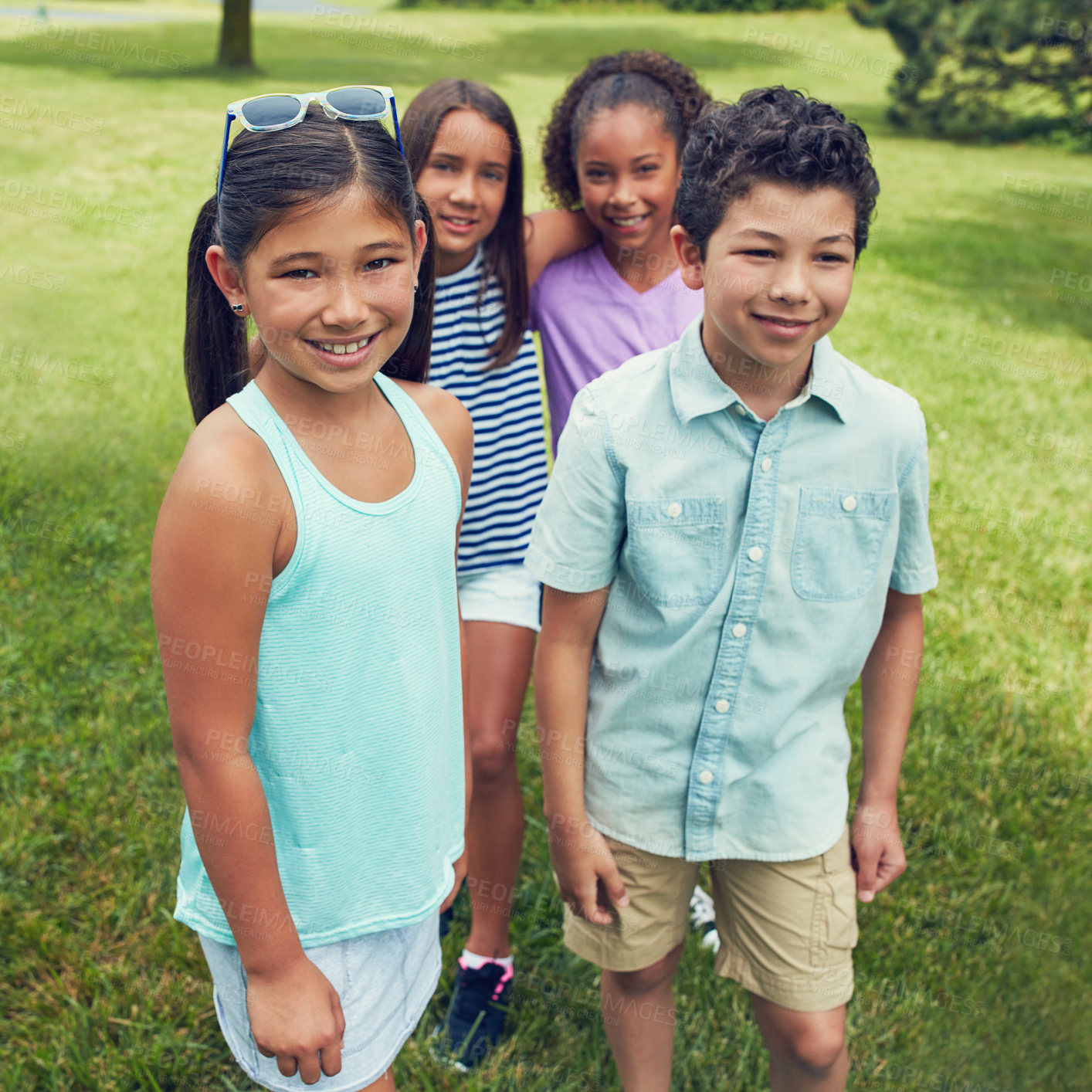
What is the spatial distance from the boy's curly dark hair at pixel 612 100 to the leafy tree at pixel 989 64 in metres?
11.9

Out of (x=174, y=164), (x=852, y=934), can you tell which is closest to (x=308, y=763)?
(x=852, y=934)

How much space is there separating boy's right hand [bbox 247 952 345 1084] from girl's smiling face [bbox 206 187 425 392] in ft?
2.58

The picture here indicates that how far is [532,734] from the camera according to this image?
346 cm

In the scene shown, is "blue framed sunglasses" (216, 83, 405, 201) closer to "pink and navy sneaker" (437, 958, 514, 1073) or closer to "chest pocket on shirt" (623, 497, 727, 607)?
"chest pocket on shirt" (623, 497, 727, 607)

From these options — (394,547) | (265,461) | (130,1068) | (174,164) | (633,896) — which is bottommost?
(174,164)

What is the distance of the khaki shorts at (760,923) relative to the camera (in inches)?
73.5

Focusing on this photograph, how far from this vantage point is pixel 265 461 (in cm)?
140

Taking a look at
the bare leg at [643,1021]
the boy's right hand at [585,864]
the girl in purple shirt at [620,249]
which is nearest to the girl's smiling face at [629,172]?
the girl in purple shirt at [620,249]

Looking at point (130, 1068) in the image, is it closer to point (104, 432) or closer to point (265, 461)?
point (265, 461)

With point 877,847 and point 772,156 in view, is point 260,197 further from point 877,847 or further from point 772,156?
point 877,847

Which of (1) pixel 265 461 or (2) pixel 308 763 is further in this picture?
(2) pixel 308 763

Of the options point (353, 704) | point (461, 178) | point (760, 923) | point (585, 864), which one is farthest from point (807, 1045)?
point (461, 178)

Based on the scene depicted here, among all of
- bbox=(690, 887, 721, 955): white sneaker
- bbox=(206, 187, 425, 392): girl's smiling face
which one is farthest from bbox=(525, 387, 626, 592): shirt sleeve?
bbox=(690, 887, 721, 955): white sneaker

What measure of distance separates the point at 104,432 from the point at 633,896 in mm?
4351
